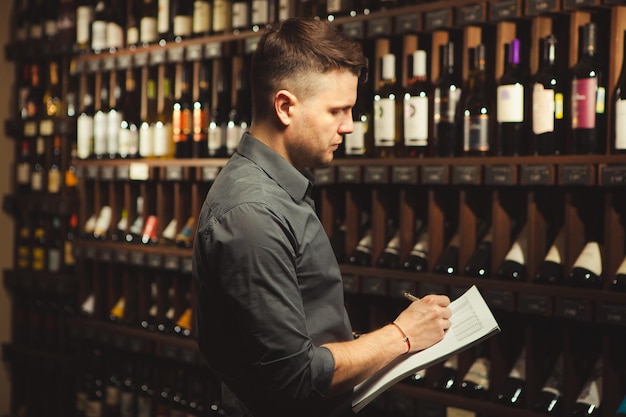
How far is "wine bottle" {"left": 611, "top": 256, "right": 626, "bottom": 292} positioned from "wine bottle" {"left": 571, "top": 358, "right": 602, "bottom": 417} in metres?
0.30

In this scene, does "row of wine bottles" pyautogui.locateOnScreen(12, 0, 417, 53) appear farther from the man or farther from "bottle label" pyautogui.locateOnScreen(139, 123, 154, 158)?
the man

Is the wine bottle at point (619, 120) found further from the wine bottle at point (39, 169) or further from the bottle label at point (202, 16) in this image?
the wine bottle at point (39, 169)

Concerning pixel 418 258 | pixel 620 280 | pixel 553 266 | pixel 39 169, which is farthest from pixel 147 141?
pixel 620 280

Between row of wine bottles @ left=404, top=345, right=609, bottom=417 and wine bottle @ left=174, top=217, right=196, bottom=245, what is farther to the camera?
wine bottle @ left=174, top=217, right=196, bottom=245

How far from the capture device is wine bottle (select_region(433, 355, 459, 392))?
9.26ft

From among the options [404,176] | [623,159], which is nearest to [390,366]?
[623,159]

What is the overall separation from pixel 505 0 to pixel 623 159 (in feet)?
2.22

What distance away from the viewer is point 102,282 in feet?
14.1

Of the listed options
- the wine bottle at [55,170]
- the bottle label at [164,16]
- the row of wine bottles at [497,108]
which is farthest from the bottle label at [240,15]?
the wine bottle at [55,170]

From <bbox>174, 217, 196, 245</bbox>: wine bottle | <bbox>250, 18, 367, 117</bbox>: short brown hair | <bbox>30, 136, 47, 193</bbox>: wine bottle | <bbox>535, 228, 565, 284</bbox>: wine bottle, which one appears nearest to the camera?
<bbox>250, 18, 367, 117</bbox>: short brown hair

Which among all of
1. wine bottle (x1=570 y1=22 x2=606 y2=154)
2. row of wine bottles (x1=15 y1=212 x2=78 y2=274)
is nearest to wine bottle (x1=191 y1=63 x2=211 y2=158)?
row of wine bottles (x1=15 y1=212 x2=78 y2=274)

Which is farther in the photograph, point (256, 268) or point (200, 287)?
point (200, 287)

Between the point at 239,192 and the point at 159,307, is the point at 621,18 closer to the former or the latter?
the point at 239,192

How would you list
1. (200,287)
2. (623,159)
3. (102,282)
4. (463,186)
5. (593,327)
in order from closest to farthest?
(200,287)
(623,159)
(593,327)
(463,186)
(102,282)
